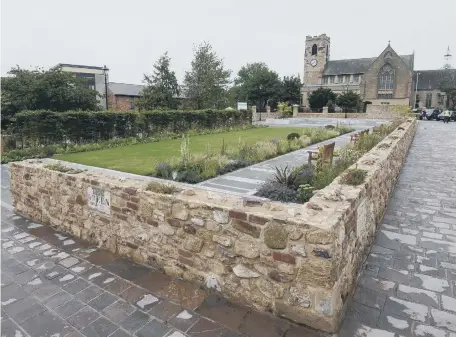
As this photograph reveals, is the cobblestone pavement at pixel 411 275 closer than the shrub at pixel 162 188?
Yes

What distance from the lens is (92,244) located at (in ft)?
13.3

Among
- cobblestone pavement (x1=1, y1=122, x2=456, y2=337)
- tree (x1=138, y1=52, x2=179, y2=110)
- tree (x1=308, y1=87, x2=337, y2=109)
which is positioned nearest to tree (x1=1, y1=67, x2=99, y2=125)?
tree (x1=138, y1=52, x2=179, y2=110)

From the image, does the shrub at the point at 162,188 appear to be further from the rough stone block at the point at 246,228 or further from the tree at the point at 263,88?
the tree at the point at 263,88

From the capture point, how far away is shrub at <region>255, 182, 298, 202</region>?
5301 millimetres

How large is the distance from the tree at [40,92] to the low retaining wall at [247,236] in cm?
1665

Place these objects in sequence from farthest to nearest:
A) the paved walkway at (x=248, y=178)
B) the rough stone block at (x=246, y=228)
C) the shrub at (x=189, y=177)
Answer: the shrub at (x=189, y=177), the paved walkway at (x=248, y=178), the rough stone block at (x=246, y=228)

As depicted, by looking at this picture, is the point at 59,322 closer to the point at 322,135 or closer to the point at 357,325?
the point at 357,325

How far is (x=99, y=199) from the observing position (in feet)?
12.7

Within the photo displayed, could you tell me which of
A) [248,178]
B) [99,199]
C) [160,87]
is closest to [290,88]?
[160,87]

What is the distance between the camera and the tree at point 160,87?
26344mm

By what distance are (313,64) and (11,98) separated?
52479 mm

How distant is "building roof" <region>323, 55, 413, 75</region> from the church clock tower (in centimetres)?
133

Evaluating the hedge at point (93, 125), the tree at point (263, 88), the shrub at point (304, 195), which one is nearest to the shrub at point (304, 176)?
the shrub at point (304, 195)

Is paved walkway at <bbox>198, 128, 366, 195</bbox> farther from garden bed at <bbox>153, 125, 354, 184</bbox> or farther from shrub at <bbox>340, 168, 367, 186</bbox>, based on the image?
shrub at <bbox>340, 168, 367, 186</bbox>
